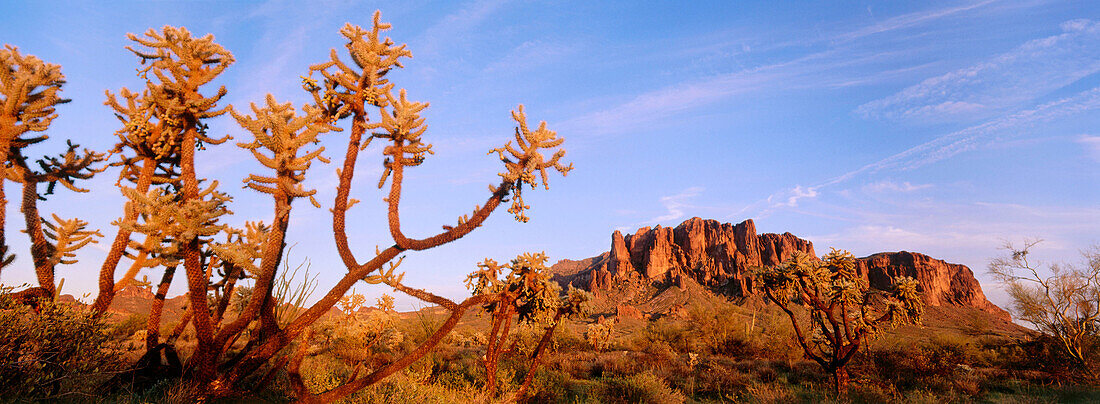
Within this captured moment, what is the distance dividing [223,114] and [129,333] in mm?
17967

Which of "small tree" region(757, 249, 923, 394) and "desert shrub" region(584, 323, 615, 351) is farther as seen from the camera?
"desert shrub" region(584, 323, 615, 351)

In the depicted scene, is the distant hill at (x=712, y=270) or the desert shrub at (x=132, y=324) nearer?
the desert shrub at (x=132, y=324)

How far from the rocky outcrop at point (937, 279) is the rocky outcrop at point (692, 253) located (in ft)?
50.7

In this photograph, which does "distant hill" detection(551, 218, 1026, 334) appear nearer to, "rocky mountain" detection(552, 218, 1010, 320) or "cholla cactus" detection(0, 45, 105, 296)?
"rocky mountain" detection(552, 218, 1010, 320)

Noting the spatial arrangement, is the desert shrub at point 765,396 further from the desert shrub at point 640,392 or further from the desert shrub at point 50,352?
the desert shrub at point 50,352

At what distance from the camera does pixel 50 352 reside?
189 inches

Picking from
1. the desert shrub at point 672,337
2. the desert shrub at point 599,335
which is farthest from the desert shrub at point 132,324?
the desert shrub at point 672,337

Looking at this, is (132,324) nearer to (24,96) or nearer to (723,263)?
(24,96)

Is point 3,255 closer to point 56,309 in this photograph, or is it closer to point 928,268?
point 56,309

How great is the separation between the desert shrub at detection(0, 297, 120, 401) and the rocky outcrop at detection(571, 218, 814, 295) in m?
101

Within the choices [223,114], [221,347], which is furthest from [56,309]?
[223,114]

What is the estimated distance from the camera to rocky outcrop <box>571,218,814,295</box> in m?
108

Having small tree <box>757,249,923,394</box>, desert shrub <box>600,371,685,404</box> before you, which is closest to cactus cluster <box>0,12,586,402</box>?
desert shrub <box>600,371,685,404</box>

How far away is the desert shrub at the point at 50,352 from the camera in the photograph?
171 inches
